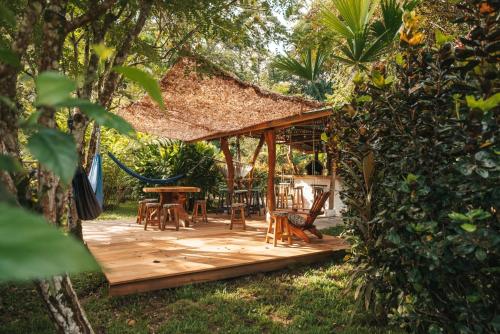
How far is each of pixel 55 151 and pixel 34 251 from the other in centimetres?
15

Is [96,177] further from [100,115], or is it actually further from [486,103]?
[100,115]

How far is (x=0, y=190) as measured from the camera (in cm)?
27

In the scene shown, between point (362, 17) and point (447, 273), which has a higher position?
point (362, 17)

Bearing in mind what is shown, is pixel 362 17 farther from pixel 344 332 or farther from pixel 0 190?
pixel 0 190

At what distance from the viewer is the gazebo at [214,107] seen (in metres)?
4.61

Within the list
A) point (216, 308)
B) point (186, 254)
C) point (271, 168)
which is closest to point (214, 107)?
point (271, 168)

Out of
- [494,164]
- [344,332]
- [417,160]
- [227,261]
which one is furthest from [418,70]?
[227,261]

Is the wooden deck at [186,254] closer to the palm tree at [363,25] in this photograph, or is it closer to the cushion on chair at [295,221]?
the cushion on chair at [295,221]

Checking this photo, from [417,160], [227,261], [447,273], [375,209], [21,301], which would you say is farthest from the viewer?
[227,261]

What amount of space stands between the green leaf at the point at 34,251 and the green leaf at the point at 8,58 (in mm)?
237

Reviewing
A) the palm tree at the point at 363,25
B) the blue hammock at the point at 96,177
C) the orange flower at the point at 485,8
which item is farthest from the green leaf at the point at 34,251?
the blue hammock at the point at 96,177

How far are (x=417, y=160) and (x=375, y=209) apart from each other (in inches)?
31.5

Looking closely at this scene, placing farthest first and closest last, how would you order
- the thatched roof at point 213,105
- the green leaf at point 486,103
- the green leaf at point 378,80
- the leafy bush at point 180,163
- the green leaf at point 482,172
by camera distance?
the leafy bush at point 180,163 → the thatched roof at point 213,105 → the green leaf at point 378,80 → the green leaf at point 482,172 → the green leaf at point 486,103

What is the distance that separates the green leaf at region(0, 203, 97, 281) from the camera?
167 millimetres
